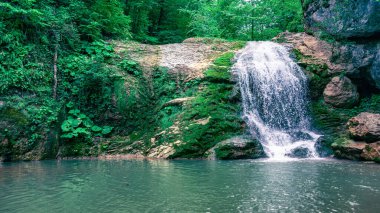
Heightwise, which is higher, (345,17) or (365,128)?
(345,17)

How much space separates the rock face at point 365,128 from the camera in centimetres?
852

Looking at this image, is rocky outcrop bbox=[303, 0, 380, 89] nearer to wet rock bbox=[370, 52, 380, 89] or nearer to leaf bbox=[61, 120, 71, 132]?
wet rock bbox=[370, 52, 380, 89]

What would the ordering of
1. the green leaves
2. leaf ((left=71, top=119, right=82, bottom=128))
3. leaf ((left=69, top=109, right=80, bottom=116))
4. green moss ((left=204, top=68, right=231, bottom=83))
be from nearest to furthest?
the green leaves
leaf ((left=71, top=119, right=82, bottom=128))
leaf ((left=69, top=109, right=80, bottom=116))
green moss ((left=204, top=68, right=231, bottom=83))

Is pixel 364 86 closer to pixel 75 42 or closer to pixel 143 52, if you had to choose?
pixel 143 52

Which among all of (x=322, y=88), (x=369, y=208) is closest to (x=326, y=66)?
(x=322, y=88)

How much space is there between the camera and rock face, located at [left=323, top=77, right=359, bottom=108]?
38.7 feet

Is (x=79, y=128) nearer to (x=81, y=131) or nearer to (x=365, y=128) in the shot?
(x=81, y=131)

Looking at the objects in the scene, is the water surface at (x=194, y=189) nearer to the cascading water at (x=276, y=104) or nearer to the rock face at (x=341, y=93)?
the cascading water at (x=276, y=104)

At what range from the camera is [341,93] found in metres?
11.9

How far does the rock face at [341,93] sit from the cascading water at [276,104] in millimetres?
892

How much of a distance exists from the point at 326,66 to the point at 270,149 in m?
5.21

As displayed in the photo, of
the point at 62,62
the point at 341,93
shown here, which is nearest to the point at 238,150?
the point at 341,93

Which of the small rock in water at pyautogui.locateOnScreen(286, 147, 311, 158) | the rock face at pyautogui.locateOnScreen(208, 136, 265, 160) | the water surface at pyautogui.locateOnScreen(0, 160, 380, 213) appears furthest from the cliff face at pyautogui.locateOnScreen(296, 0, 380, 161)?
the water surface at pyautogui.locateOnScreen(0, 160, 380, 213)

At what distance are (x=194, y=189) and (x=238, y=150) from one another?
4.55 meters
